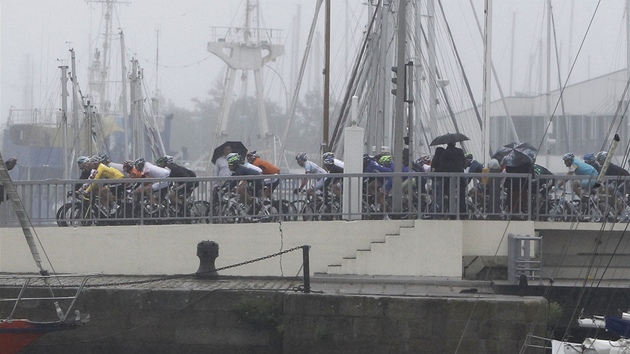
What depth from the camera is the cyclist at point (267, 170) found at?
63.4ft

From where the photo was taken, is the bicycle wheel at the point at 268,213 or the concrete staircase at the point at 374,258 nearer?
the concrete staircase at the point at 374,258

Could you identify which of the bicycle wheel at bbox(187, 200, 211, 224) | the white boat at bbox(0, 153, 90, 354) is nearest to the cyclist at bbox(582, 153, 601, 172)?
the bicycle wheel at bbox(187, 200, 211, 224)

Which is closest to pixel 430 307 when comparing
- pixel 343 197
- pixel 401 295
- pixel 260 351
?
pixel 401 295

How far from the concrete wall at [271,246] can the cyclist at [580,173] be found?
1086mm

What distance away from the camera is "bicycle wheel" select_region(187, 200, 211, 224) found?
19.5 m

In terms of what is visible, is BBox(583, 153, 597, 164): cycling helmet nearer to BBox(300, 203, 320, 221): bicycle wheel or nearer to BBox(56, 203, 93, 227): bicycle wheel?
BBox(300, 203, 320, 221): bicycle wheel

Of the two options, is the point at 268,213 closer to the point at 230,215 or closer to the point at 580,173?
the point at 230,215

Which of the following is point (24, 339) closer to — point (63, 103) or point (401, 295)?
point (401, 295)

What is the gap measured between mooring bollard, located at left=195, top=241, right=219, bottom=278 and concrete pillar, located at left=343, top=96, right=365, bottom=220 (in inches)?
90.1

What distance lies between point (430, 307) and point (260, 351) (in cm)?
254

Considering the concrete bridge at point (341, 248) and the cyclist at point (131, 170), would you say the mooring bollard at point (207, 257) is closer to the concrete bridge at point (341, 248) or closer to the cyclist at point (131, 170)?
the concrete bridge at point (341, 248)

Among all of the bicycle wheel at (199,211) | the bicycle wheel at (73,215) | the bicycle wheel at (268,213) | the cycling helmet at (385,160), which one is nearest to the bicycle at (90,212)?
the bicycle wheel at (73,215)

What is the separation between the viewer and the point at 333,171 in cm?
2111

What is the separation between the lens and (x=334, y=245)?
1883 centimetres
